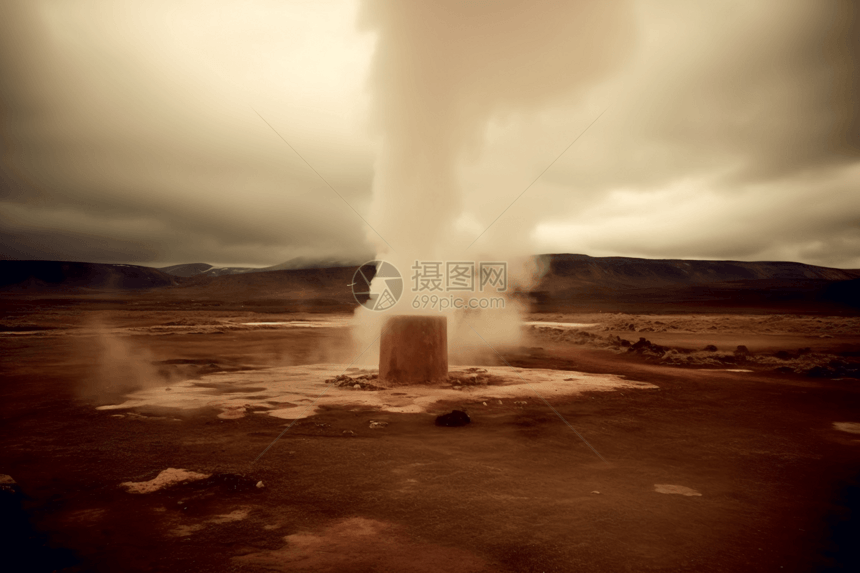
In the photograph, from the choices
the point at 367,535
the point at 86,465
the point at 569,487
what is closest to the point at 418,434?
the point at 569,487

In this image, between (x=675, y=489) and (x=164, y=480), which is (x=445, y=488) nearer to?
(x=675, y=489)

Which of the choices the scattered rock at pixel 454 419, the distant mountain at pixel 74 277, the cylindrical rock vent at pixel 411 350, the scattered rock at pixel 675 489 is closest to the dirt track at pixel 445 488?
the scattered rock at pixel 675 489

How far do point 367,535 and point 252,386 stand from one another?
7.76 metres

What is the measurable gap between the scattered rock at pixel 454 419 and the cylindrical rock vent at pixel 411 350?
3.47 m

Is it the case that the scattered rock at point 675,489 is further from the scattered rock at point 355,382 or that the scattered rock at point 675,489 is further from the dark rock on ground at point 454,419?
the scattered rock at point 355,382

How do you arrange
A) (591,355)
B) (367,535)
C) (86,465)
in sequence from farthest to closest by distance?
1. (591,355)
2. (86,465)
3. (367,535)

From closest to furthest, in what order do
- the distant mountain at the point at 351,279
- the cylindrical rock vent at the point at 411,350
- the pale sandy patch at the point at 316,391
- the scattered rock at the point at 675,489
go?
the scattered rock at the point at 675,489 → the pale sandy patch at the point at 316,391 → the cylindrical rock vent at the point at 411,350 → the distant mountain at the point at 351,279

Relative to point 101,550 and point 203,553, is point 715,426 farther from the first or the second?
point 101,550

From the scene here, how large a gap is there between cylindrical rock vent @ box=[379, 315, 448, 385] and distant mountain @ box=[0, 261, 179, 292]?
183 meters

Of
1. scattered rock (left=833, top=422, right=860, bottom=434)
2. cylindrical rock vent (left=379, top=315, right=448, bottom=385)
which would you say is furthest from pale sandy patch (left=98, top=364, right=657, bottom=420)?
scattered rock (left=833, top=422, right=860, bottom=434)

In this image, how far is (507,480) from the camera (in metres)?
5.09

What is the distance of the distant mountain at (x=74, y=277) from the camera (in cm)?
15062
